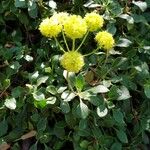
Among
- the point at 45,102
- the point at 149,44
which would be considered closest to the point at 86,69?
the point at 45,102

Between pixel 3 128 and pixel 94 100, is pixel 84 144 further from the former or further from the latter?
pixel 3 128

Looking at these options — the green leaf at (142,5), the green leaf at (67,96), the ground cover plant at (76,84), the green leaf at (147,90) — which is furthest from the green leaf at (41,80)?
the green leaf at (142,5)

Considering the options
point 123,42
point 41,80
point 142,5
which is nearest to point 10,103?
point 41,80

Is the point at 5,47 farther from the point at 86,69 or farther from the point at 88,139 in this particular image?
the point at 88,139

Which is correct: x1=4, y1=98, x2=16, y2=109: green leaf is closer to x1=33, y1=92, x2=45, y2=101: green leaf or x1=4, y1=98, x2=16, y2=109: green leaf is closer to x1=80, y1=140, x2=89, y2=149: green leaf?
x1=33, y1=92, x2=45, y2=101: green leaf

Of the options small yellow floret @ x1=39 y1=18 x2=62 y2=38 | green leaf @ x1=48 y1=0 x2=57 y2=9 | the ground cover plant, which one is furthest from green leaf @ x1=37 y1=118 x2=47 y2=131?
green leaf @ x1=48 y1=0 x2=57 y2=9

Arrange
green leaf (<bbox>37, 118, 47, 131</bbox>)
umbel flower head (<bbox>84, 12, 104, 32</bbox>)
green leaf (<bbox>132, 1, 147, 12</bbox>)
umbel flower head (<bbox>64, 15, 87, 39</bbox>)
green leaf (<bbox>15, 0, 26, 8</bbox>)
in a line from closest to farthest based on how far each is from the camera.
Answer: umbel flower head (<bbox>64, 15, 87, 39</bbox>), umbel flower head (<bbox>84, 12, 104, 32</bbox>), green leaf (<bbox>37, 118, 47, 131</bbox>), green leaf (<bbox>15, 0, 26, 8</bbox>), green leaf (<bbox>132, 1, 147, 12</bbox>)

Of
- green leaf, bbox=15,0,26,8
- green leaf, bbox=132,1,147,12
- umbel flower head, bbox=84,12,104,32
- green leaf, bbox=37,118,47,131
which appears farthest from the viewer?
green leaf, bbox=132,1,147,12

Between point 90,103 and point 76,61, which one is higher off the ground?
point 76,61
